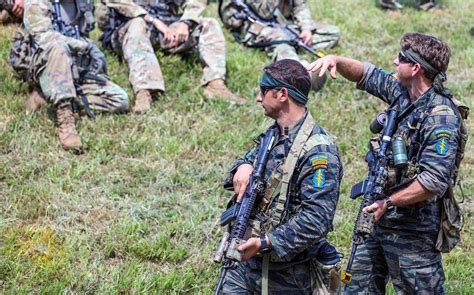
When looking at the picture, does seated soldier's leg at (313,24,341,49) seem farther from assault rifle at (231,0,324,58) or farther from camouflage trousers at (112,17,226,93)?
camouflage trousers at (112,17,226,93)

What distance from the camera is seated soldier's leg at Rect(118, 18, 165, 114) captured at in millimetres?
7434

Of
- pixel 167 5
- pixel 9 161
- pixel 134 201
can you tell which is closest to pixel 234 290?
pixel 134 201

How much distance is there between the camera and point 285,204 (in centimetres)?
353

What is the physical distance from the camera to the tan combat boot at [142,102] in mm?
7305

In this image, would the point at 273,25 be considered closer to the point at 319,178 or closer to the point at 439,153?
the point at 439,153

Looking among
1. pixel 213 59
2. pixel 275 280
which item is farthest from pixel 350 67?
pixel 213 59

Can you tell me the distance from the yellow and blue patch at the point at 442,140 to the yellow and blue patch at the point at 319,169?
779 mm

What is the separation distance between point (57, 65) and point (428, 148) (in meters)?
4.06

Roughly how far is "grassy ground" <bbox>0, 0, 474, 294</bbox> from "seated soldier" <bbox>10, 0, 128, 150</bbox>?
18cm

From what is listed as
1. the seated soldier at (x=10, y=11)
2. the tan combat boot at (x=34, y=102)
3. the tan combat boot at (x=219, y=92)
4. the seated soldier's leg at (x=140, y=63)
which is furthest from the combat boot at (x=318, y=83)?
the seated soldier at (x=10, y=11)

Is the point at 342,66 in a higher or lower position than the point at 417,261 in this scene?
higher

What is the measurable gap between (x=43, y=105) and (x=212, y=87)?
1900 millimetres

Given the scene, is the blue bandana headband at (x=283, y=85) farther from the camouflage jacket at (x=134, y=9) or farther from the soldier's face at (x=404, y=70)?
the camouflage jacket at (x=134, y=9)

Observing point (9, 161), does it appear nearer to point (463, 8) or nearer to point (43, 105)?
point (43, 105)
